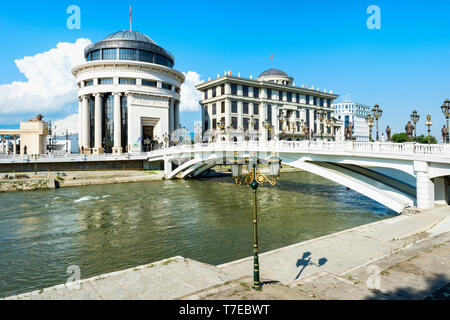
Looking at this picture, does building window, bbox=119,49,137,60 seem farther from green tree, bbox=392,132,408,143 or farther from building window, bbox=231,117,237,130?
green tree, bbox=392,132,408,143

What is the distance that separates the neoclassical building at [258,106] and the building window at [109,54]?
23635 millimetres

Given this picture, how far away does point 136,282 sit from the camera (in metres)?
8.47

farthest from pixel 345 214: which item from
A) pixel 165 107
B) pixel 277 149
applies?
pixel 165 107

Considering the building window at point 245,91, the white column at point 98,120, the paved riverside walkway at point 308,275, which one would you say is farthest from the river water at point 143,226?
the building window at point 245,91

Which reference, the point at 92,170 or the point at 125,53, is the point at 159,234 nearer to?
the point at 92,170

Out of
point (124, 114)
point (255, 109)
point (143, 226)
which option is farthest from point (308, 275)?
point (255, 109)

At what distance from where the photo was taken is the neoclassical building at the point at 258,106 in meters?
72.6

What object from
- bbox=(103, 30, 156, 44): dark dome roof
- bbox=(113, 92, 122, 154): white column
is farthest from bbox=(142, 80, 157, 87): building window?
bbox=(103, 30, 156, 44): dark dome roof

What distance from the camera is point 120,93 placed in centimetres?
6475

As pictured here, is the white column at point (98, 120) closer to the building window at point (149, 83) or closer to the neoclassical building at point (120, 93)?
the neoclassical building at point (120, 93)

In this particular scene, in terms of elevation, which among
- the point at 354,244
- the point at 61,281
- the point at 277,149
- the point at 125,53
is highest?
the point at 125,53

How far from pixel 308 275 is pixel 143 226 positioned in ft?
44.9

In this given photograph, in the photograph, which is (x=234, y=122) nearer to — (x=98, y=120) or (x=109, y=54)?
(x=98, y=120)

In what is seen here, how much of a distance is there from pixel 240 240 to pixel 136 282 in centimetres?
862
